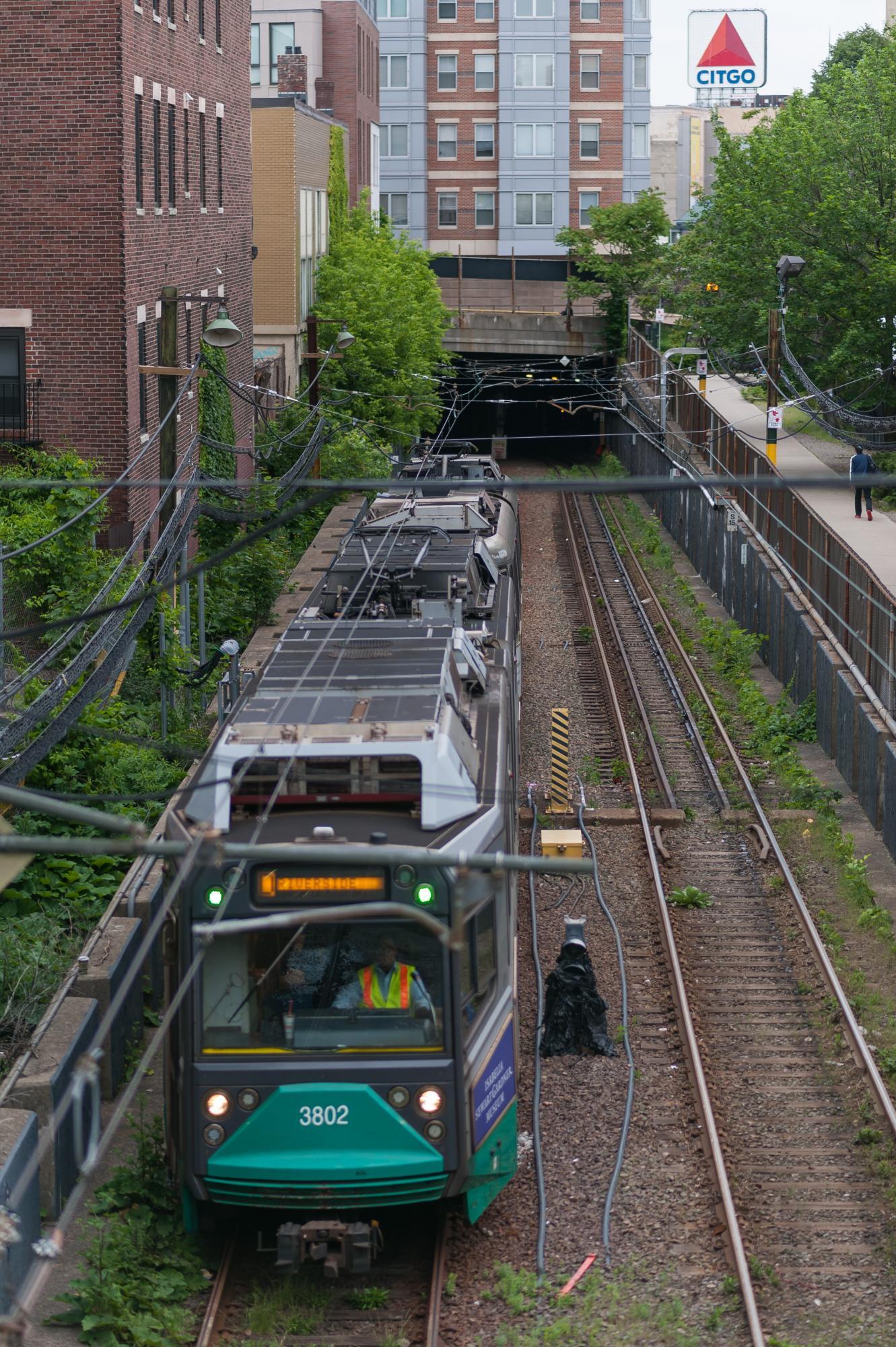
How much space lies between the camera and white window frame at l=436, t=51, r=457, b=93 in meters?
79.4

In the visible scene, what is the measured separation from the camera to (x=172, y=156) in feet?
95.9

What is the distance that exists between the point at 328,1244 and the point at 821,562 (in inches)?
690

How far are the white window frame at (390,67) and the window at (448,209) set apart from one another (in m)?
5.17

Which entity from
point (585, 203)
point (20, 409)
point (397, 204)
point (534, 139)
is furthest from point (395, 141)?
point (20, 409)

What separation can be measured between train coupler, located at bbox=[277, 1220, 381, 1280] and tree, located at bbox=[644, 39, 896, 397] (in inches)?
1254

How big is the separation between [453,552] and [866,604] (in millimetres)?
6908

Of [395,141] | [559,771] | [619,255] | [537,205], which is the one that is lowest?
[559,771]

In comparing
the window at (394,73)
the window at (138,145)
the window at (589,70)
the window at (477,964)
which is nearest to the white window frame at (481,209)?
the window at (394,73)

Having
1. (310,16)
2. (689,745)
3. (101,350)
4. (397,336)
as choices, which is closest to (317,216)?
(397,336)

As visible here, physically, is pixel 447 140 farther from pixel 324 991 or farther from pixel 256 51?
pixel 324 991

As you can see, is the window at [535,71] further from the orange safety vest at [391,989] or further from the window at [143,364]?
the orange safety vest at [391,989]

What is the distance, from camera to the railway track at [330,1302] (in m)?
9.99

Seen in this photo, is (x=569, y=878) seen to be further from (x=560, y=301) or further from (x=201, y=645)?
(x=560, y=301)

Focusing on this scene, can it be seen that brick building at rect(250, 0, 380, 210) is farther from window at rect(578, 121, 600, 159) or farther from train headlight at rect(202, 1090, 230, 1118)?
train headlight at rect(202, 1090, 230, 1118)
